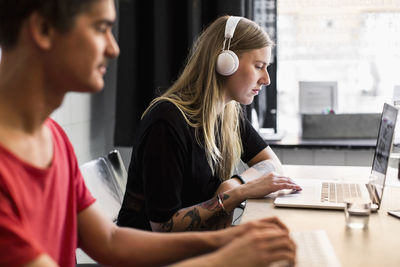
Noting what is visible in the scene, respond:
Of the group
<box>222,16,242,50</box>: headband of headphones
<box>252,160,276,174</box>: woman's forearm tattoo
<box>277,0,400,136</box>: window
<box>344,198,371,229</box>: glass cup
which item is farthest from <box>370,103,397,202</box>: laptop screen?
<box>277,0,400,136</box>: window

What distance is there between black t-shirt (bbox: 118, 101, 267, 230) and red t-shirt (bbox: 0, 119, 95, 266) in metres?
0.47

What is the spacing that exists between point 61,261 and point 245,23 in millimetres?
1093

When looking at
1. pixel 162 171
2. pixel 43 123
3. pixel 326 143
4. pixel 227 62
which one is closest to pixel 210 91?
pixel 227 62

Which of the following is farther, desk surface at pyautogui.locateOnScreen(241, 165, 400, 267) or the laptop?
the laptop

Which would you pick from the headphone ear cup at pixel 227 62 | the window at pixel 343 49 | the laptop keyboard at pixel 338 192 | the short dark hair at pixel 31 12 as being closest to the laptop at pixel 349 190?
the laptop keyboard at pixel 338 192

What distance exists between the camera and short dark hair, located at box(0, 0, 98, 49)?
86 cm

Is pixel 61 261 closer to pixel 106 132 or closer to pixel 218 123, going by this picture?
pixel 218 123

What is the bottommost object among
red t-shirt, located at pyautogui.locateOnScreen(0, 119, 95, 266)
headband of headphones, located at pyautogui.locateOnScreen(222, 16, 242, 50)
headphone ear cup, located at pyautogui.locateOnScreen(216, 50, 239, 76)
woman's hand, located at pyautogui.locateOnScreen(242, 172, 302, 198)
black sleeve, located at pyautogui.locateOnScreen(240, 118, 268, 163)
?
woman's hand, located at pyautogui.locateOnScreen(242, 172, 302, 198)

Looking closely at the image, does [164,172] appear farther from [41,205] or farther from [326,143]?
[326,143]

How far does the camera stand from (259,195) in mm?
1698

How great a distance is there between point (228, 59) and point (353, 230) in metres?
0.68

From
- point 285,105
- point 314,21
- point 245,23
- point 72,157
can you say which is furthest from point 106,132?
point 72,157

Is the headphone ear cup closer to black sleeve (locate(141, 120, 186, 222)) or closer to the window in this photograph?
black sleeve (locate(141, 120, 186, 222))

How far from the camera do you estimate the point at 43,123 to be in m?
0.96
